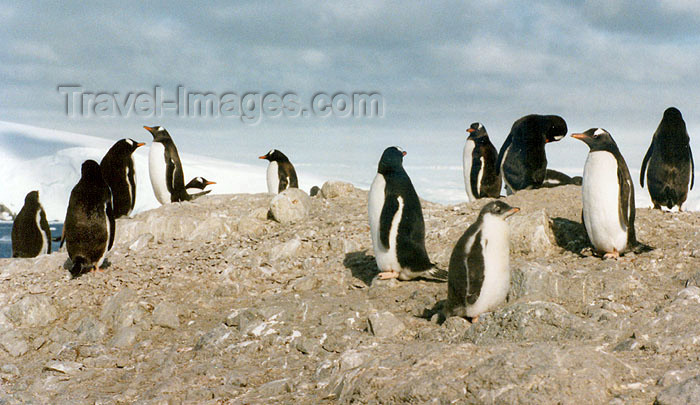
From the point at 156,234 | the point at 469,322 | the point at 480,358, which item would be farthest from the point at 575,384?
the point at 156,234

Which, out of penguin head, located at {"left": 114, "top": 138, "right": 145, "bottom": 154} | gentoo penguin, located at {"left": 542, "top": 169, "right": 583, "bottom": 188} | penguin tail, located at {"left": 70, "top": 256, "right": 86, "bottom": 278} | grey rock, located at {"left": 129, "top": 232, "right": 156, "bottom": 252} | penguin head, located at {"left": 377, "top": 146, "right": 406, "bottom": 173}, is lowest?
penguin tail, located at {"left": 70, "top": 256, "right": 86, "bottom": 278}

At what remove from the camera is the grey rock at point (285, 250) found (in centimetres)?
903

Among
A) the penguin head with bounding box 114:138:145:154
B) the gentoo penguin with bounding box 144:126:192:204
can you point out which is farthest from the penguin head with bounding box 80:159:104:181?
the gentoo penguin with bounding box 144:126:192:204

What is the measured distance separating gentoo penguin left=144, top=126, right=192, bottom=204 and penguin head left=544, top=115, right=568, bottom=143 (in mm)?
7498

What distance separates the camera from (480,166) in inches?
487

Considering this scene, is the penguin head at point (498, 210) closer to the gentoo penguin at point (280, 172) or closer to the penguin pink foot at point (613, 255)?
the penguin pink foot at point (613, 255)

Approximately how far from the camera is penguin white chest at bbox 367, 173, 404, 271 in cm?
721

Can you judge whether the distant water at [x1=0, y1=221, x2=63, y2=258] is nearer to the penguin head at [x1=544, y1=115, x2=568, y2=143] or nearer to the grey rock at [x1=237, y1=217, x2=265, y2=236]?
the grey rock at [x1=237, y1=217, x2=265, y2=236]

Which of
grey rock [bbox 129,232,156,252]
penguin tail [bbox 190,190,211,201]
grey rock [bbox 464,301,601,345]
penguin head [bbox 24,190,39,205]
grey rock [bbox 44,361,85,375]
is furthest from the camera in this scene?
penguin tail [bbox 190,190,211,201]

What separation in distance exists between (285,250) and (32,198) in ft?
23.5

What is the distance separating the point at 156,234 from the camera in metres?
11.0

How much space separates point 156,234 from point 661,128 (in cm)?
862

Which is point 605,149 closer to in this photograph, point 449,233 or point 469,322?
point 449,233

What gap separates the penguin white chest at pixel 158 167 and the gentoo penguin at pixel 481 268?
9.11 m
